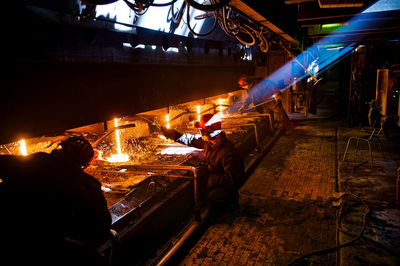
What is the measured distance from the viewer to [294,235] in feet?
15.3

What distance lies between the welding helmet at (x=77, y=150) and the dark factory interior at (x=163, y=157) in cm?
1

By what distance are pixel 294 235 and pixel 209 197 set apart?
1.56 metres

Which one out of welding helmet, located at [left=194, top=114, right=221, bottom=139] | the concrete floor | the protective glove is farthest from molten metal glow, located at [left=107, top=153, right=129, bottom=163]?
the concrete floor

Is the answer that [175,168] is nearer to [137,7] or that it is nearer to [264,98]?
[137,7]

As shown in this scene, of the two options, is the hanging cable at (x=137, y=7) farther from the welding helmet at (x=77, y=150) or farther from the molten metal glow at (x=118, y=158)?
the molten metal glow at (x=118, y=158)

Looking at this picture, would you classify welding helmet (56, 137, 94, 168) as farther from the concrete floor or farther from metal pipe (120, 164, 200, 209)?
the concrete floor

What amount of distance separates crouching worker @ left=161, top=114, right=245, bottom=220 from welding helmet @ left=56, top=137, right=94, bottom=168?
2.61 m

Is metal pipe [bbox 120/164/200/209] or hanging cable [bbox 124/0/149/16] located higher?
hanging cable [bbox 124/0/149/16]

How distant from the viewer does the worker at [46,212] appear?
2.10 m

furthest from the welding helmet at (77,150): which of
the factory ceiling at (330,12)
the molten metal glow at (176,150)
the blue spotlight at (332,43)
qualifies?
the blue spotlight at (332,43)

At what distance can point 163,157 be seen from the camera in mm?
5703

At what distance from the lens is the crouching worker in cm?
527

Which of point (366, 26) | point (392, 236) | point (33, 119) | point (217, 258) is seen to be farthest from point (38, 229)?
point (366, 26)

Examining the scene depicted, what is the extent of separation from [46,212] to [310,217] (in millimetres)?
4448
